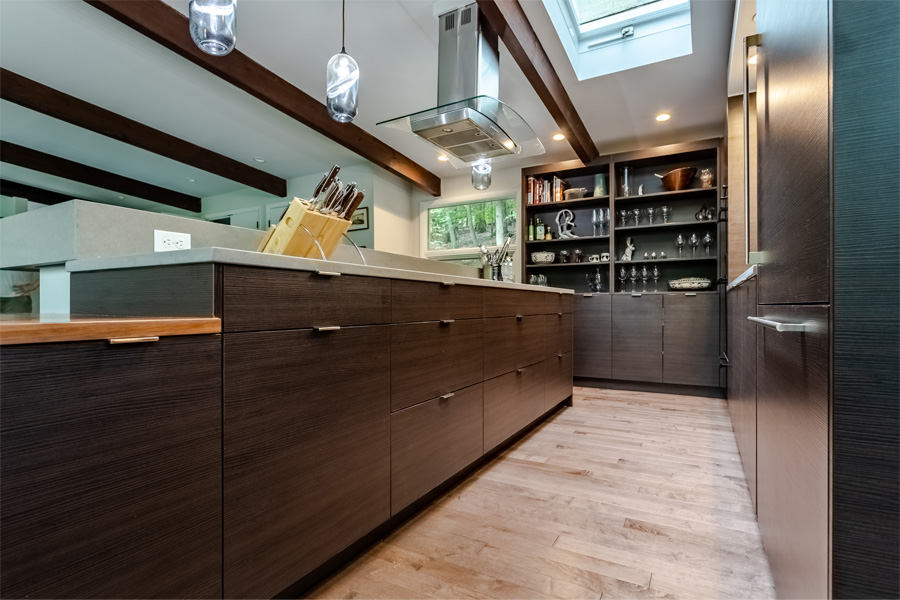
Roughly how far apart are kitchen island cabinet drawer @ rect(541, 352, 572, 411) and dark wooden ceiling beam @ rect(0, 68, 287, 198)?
4122 mm

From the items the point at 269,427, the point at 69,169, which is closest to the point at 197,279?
the point at 269,427

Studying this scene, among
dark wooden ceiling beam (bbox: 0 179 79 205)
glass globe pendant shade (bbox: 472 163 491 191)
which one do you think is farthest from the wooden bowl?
dark wooden ceiling beam (bbox: 0 179 79 205)

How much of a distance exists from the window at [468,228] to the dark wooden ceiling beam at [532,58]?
155 cm

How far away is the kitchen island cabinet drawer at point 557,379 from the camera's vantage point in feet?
9.20

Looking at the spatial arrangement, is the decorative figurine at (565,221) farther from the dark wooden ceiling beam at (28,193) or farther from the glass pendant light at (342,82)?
the dark wooden ceiling beam at (28,193)

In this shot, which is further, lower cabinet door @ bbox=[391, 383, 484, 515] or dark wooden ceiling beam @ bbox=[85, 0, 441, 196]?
dark wooden ceiling beam @ bbox=[85, 0, 441, 196]

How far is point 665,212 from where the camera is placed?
164 inches

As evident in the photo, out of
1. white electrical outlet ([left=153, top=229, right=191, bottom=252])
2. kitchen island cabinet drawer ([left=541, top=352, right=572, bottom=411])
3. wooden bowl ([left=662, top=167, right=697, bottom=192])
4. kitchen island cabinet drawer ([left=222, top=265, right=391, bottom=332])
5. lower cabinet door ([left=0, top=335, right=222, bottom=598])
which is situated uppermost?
wooden bowl ([left=662, top=167, right=697, bottom=192])

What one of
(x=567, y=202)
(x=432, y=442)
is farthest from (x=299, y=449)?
(x=567, y=202)

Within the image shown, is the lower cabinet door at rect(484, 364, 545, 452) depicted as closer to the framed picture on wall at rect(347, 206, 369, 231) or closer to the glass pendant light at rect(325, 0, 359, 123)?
the glass pendant light at rect(325, 0, 359, 123)

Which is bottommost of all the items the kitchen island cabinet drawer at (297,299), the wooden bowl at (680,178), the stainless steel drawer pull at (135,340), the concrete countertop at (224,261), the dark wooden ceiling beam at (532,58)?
the stainless steel drawer pull at (135,340)

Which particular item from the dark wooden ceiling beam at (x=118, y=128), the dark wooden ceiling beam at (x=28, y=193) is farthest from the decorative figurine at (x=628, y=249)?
the dark wooden ceiling beam at (x=28, y=193)

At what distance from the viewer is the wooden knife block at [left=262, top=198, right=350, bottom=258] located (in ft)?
4.70

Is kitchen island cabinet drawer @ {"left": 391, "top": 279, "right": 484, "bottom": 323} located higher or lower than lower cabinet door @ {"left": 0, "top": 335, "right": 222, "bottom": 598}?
higher
